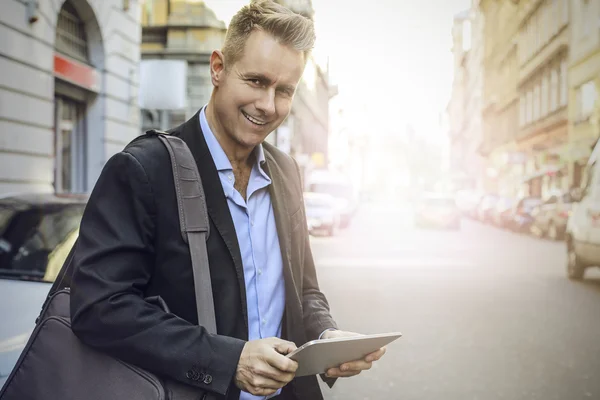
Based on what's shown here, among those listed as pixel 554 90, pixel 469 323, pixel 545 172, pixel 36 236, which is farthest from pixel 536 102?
pixel 36 236

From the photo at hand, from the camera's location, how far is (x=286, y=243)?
183 cm

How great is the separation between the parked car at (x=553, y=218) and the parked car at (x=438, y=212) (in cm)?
581

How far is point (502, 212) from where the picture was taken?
27359 mm

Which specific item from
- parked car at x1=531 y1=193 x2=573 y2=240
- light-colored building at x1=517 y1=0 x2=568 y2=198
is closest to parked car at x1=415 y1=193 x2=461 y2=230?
light-colored building at x1=517 y1=0 x2=568 y2=198

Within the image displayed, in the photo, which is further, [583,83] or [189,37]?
[583,83]

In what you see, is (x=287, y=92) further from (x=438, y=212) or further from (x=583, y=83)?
(x=583, y=83)

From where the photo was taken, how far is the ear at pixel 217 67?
5.91 ft

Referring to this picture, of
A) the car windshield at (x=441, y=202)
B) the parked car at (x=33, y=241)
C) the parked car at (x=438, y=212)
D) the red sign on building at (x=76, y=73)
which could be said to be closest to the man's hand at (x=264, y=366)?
the parked car at (x=33, y=241)

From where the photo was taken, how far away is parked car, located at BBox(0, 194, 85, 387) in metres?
3.39

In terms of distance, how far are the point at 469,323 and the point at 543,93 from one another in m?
30.0

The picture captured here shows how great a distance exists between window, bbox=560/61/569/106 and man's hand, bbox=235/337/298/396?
29911mm

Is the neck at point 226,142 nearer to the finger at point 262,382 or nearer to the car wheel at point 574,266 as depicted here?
the finger at point 262,382

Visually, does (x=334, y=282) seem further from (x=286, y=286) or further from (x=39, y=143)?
(x=286, y=286)

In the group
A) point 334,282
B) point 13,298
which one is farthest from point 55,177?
point 13,298
